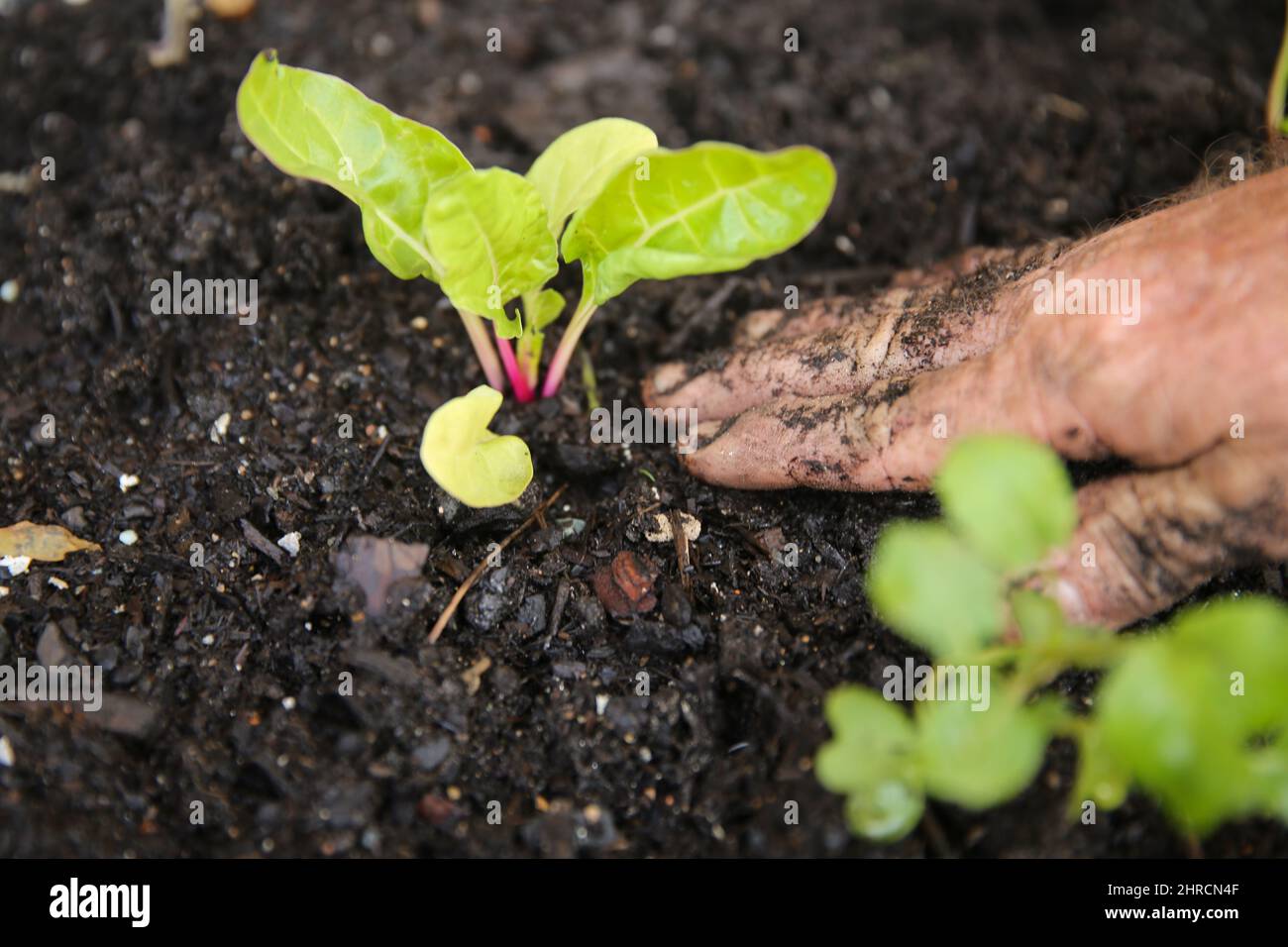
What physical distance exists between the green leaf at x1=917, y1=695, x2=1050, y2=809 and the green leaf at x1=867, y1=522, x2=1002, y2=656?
92mm

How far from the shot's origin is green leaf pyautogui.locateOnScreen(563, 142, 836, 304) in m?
1.71

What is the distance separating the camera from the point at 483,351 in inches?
85.4

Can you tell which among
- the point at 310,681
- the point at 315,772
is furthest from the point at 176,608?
the point at 315,772

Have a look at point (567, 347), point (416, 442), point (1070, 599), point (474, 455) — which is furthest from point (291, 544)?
point (1070, 599)

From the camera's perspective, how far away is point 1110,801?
161 centimetres

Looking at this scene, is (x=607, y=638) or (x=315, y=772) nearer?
(x=315, y=772)

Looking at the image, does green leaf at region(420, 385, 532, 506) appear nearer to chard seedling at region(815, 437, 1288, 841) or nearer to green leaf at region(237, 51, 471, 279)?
green leaf at region(237, 51, 471, 279)

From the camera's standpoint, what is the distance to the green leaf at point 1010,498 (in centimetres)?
136

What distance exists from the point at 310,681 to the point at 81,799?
0.39 meters

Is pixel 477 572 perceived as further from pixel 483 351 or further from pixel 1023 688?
pixel 1023 688

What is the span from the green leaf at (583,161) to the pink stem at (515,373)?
26 centimetres

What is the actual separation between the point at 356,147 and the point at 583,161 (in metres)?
0.42

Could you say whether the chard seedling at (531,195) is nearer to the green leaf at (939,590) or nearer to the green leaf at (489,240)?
the green leaf at (489,240)
